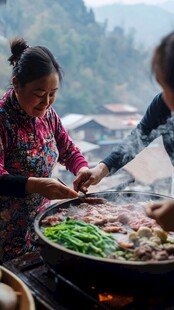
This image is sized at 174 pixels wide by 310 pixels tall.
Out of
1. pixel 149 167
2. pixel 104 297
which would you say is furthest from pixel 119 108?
pixel 104 297

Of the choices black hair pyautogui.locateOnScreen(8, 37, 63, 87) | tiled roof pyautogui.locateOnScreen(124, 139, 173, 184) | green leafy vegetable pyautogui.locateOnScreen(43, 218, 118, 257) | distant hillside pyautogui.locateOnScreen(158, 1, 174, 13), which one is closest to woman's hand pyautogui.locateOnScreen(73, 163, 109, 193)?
green leafy vegetable pyautogui.locateOnScreen(43, 218, 118, 257)

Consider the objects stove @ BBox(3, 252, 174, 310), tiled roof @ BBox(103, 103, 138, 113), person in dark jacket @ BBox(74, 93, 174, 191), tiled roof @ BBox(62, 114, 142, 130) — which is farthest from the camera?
tiled roof @ BBox(103, 103, 138, 113)

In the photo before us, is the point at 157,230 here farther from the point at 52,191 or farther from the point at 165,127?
the point at 165,127

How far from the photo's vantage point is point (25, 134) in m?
2.28

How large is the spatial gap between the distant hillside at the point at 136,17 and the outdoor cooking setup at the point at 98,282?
3.40m

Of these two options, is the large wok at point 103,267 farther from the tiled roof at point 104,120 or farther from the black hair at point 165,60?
the tiled roof at point 104,120

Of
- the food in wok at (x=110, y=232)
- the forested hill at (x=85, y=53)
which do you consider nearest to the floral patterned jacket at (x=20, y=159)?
the food in wok at (x=110, y=232)

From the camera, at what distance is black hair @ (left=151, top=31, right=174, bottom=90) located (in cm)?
129

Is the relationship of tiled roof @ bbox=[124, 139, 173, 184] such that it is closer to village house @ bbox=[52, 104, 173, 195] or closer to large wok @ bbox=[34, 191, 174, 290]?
village house @ bbox=[52, 104, 173, 195]

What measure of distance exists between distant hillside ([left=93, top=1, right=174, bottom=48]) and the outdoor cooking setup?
11.2 feet

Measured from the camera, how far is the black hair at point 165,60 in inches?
51.0

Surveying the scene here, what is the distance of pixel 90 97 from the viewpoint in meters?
5.31

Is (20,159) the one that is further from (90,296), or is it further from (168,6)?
(168,6)

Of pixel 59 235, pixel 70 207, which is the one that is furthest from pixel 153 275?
pixel 70 207
